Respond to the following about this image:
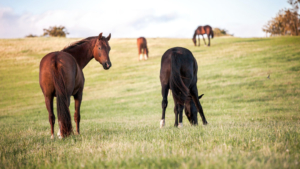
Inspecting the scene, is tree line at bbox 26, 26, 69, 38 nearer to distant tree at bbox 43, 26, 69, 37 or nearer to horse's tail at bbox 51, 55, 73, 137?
distant tree at bbox 43, 26, 69, 37

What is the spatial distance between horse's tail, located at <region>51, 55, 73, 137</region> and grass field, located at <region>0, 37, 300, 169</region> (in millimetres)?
304

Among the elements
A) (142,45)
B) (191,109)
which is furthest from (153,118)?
(142,45)

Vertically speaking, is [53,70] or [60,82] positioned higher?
[53,70]

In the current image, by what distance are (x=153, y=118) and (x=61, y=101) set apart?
7787mm

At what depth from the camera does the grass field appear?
3.14 meters

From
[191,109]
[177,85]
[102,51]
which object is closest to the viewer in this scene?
[177,85]

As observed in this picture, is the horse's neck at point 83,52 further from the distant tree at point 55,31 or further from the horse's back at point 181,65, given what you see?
the distant tree at point 55,31

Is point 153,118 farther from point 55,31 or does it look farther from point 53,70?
point 55,31

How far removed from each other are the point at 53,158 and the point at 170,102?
14.8 meters

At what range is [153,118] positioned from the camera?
12672mm

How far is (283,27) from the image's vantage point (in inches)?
2655

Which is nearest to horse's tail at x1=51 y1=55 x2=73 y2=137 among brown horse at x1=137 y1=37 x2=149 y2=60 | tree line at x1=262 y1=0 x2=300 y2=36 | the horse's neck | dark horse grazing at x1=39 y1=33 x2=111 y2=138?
dark horse grazing at x1=39 y1=33 x2=111 y2=138

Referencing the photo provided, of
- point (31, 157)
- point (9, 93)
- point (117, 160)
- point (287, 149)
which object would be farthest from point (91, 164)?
point (9, 93)

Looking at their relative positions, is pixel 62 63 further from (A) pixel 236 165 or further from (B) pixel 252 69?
(B) pixel 252 69
